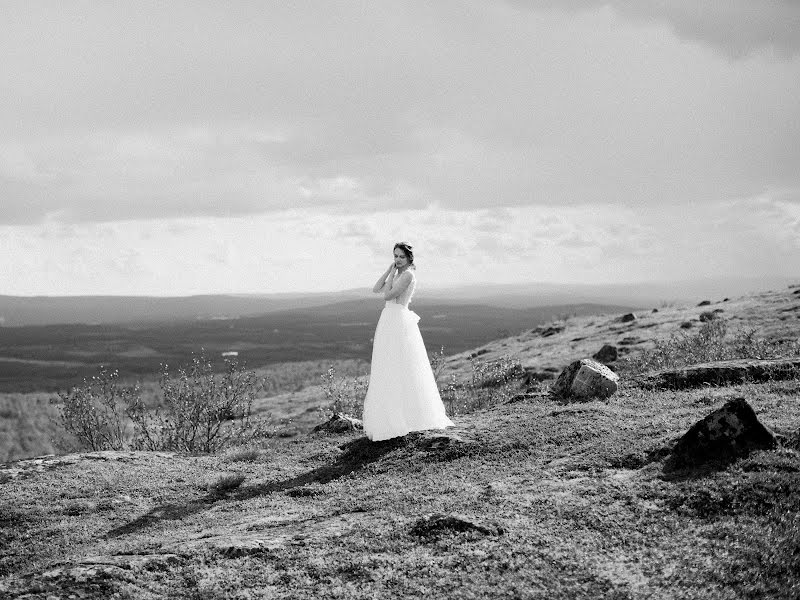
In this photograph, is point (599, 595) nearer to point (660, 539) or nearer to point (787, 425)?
point (660, 539)

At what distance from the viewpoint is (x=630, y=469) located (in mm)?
13641

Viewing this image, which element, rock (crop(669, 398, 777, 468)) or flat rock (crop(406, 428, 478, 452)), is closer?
rock (crop(669, 398, 777, 468))

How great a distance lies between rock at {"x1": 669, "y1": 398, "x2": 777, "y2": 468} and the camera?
1306cm

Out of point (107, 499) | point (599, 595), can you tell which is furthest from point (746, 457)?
point (107, 499)

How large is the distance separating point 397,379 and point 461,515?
5673 millimetres

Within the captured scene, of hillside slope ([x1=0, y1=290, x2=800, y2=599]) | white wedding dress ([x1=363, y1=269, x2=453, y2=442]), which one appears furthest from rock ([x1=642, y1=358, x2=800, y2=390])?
white wedding dress ([x1=363, y1=269, x2=453, y2=442])

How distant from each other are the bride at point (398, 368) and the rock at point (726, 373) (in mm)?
7729

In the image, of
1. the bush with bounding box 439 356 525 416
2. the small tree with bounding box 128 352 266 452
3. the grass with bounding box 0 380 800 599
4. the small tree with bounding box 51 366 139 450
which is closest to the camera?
the grass with bounding box 0 380 800 599

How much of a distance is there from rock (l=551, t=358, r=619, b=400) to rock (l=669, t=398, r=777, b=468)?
292 inches

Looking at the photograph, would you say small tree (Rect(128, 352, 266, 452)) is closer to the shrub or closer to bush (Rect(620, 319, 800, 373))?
the shrub

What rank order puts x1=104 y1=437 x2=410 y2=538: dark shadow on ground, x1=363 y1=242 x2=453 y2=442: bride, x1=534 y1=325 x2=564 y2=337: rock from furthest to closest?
x1=534 y1=325 x2=564 y2=337: rock → x1=363 y1=242 x2=453 y2=442: bride → x1=104 y1=437 x2=410 y2=538: dark shadow on ground

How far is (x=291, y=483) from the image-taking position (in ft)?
53.2

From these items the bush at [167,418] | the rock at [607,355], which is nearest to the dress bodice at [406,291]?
the bush at [167,418]

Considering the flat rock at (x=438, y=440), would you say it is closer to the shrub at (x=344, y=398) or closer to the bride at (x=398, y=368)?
the bride at (x=398, y=368)
